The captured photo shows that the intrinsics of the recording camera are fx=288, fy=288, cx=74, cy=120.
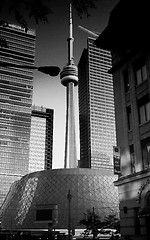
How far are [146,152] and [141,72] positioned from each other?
704 cm

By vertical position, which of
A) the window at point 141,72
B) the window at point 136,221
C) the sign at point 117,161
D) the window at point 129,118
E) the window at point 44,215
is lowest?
the window at point 44,215

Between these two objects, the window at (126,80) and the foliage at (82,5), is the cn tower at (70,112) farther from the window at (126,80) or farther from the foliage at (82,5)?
the foliage at (82,5)

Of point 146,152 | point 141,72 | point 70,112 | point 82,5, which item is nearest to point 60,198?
point 70,112

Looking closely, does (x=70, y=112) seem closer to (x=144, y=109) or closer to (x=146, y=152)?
(x=144, y=109)

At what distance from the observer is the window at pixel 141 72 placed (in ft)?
80.5

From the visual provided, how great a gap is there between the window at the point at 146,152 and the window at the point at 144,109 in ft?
5.67

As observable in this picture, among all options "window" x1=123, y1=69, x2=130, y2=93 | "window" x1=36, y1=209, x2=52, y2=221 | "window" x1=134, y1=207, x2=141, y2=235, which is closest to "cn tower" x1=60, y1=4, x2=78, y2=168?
"window" x1=36, y1=209, x2=52, y2=221

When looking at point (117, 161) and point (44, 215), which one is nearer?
point (117, 161)

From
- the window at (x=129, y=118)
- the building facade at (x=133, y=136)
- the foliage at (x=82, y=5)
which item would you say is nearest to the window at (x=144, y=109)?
the building facade at (x=133, y=136)

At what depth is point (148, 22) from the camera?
9914 mm

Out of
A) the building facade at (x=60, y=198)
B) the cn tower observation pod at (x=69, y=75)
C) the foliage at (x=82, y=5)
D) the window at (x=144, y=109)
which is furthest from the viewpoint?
the cn tower observation pod at (x=69, y=75)

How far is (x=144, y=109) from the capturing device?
78.6 ft

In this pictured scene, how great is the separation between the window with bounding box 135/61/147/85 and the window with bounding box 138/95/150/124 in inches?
70.0

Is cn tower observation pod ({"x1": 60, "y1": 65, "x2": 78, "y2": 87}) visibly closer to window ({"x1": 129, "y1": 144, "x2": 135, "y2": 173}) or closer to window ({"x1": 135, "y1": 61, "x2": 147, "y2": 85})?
window ({"x1": 135, "y1": 61, "x2": 147, "y2": 85})
